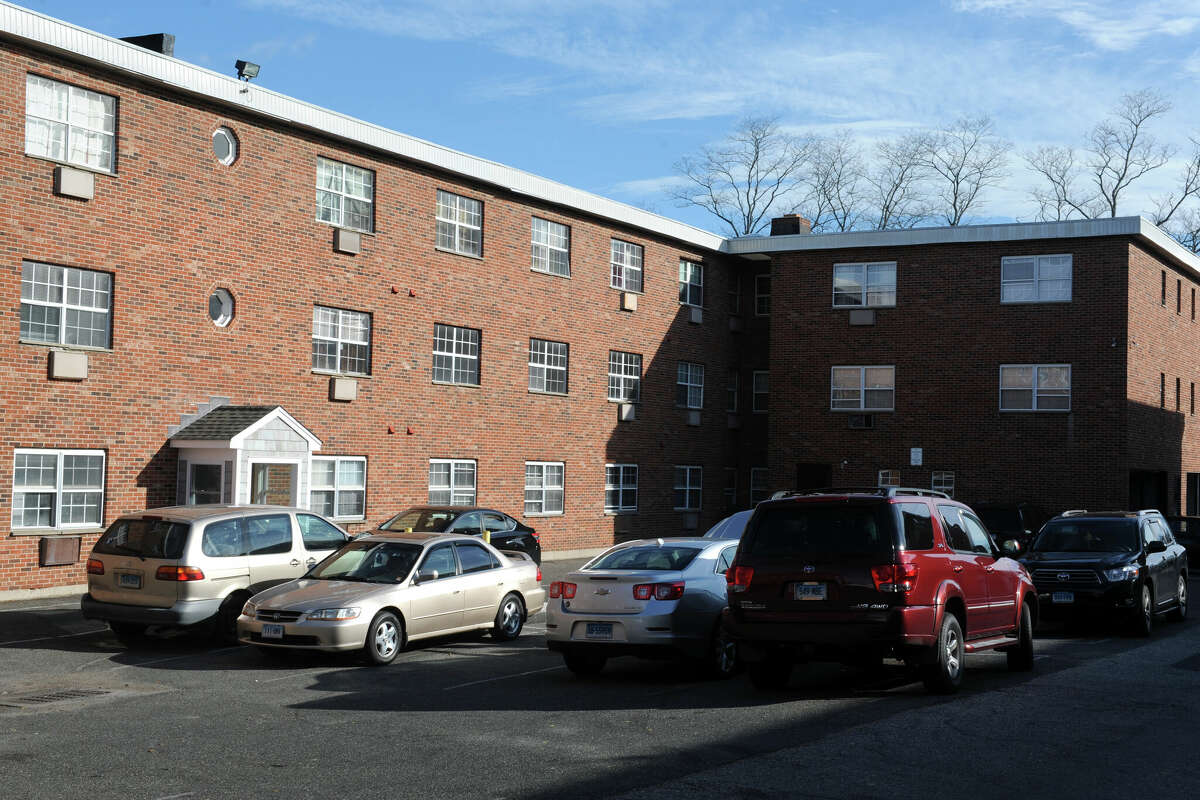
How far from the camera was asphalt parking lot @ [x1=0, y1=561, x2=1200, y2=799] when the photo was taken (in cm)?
776

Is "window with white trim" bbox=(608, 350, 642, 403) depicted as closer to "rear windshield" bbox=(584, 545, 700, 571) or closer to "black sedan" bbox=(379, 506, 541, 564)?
"black sedan" bbox=(379, 506, 541, 564)

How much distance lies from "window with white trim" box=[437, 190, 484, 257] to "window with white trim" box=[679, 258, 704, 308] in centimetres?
880

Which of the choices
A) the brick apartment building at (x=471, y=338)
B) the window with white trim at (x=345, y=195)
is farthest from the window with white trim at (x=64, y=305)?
the window with white trim at (x=345, y=195)

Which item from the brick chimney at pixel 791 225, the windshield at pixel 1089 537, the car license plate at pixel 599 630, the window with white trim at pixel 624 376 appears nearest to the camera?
the car license plate at pixel 599 630

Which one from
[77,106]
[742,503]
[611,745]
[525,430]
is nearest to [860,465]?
[742,503]

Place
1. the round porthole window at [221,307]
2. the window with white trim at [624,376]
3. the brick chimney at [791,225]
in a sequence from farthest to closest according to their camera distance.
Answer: the brick chimney at [791,225] → the window with white trim at [624,376] → the round porthole window at [221,307]

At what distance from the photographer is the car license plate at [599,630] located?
12320 mm

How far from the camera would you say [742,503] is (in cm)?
3816

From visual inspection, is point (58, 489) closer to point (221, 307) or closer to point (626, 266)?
point (221, 307)

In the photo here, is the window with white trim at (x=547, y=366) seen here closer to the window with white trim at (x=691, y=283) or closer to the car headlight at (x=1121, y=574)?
the window with white trim at (x=691, y=283)

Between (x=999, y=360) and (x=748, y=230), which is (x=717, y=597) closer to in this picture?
(x=999, y=360)

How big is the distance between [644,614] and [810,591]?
192cm

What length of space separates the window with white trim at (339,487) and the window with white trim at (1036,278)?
18495 mm

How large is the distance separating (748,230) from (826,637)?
5269 cm
